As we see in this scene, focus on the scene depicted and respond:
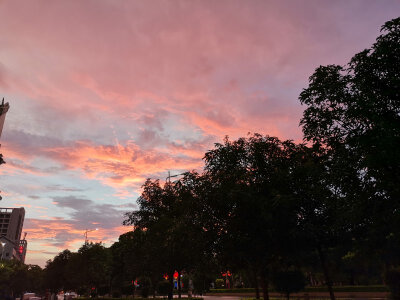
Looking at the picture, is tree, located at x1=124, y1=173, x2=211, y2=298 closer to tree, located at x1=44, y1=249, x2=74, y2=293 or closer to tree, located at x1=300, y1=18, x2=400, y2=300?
tree, located at x1=300, y1=18, x2=400, y2=300

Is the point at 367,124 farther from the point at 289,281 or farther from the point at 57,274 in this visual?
the point at 57,274

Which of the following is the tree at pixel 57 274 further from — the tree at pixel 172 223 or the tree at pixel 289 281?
the tree at pixel 289 281

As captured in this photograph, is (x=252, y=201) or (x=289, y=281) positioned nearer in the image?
(x=252, y=201)

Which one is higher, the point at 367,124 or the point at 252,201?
the point at 367,124

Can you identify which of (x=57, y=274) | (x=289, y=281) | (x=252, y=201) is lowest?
(x=289, y=281)

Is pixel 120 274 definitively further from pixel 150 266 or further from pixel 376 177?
pixel 376 177

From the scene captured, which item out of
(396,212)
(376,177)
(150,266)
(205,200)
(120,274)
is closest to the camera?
(396,212)

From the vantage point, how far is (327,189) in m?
24.3

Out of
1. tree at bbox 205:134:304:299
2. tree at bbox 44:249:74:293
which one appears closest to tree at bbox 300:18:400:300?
tree at bbox 205:134:304:299

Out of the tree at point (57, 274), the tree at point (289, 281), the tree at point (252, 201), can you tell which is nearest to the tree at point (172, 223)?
the tree at point (252, 201)

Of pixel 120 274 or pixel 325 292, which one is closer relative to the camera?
pixel 325 292

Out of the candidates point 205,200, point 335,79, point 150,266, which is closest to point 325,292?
point 150,266

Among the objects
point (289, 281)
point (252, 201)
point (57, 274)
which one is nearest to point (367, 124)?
point (252, 201)

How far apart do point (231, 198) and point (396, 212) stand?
35.3ft
